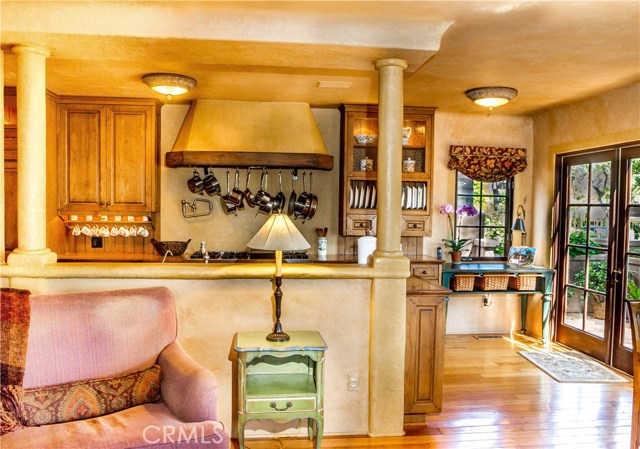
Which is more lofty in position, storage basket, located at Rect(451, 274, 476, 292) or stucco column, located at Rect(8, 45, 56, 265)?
stucco column, located at Rect(8, 45, 56, 265)

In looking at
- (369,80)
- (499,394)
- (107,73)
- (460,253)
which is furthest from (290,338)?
(460,253)

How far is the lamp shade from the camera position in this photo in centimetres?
283

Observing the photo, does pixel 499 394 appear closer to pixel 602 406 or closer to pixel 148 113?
pixel 602 406

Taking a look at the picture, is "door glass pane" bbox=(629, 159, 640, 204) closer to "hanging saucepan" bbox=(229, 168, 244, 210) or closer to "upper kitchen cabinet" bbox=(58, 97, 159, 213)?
"hanging saucepan" bbox=(229, 168, 244, 210)

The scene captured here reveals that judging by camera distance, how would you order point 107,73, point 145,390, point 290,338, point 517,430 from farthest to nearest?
point 107,73 → point 517,430 → point 290,338 → point 145,390

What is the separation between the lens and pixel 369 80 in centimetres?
427

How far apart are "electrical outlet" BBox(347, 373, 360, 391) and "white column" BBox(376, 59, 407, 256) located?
0.81 m

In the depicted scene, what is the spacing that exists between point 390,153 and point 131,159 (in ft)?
10.4

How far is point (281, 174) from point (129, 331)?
3.19 metres

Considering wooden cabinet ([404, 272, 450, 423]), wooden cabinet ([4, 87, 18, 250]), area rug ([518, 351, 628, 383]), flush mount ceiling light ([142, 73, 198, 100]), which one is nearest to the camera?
wooden cabinet ([404, 272, 450, 423])

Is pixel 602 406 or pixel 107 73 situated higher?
pixel 107 73

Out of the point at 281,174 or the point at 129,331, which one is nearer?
the point at 129,331
